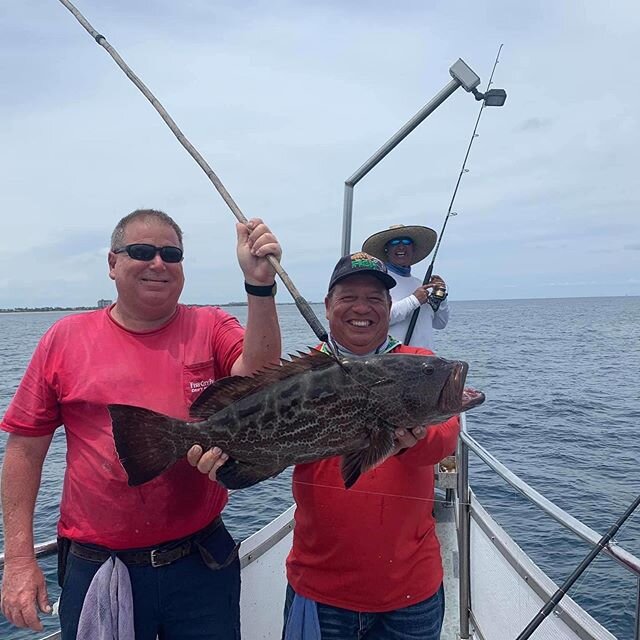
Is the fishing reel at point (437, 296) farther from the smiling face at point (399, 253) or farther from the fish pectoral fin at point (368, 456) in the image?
the fish pectoral fin at point (368, 456)

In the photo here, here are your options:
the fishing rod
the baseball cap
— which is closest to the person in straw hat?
the baseball cap

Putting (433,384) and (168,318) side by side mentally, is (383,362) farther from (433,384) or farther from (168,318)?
(168,318)

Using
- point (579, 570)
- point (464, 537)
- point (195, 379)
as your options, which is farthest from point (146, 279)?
point (464, 537)

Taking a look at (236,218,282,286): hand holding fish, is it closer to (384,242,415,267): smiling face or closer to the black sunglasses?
the black sunglasses

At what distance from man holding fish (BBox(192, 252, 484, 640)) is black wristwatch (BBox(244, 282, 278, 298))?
0.39m

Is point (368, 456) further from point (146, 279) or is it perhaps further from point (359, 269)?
point (146, 279)

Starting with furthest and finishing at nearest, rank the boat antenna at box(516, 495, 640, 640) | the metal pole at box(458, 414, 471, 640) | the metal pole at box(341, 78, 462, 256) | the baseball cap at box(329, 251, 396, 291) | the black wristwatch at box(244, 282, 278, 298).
Result: 1. the metal pole at box(341, 78, 462, 256)
2. the metal pole at box(458, 414, 471, 640)
3. the baseball cap at box(329, 251, 396, 291)
4. the black wristwatch at box(244, 282, 278, 298)
5. the boat antenna at box(516, 495, 640, 640)

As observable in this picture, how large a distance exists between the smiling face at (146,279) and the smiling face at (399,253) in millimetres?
3960

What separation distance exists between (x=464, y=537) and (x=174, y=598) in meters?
2.33

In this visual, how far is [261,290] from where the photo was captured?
2766 mm

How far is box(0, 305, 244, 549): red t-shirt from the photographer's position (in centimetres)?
270

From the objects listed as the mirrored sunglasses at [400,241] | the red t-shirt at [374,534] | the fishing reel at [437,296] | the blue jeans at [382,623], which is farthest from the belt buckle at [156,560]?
the mirrored sunglasses at [400,241]

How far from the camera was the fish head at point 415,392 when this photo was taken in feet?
8.37

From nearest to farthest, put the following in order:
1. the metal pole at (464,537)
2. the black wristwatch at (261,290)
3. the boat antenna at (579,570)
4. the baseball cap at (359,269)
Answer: the boat antenna at (579,570) < the black wristwatch at (261,290) < the baseball cap at (359,269) < the metal pole at (464,537)
